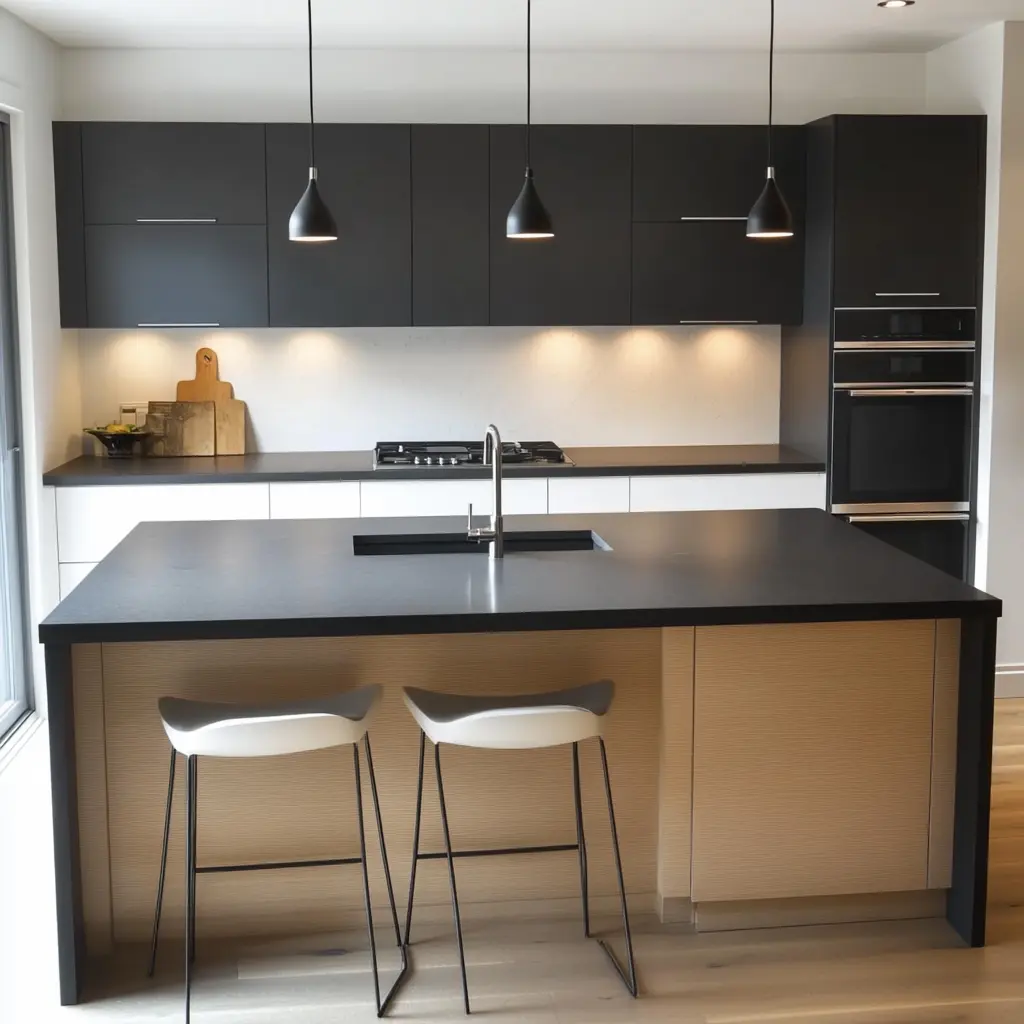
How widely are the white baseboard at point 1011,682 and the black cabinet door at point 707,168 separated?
2128 millimetres

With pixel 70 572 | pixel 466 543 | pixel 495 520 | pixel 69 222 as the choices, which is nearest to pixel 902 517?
pixel 466 543

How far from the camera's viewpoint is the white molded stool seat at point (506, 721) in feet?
9.44

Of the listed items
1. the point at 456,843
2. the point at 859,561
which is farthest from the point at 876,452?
the point at 456,843

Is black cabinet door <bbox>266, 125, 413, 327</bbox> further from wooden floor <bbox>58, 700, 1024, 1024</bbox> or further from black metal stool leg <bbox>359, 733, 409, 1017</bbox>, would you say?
wooden floor <bbox>58, 700, 1024, 1024</bbox>

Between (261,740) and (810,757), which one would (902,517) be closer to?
(810,757)

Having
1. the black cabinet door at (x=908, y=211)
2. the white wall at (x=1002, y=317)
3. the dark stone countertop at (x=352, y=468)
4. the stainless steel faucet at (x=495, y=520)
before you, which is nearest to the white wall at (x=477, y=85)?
the white wall at (x=1002, y=317)

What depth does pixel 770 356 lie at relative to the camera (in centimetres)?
609

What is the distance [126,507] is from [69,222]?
3.93ft

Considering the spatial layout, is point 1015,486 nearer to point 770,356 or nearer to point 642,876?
point 770,356

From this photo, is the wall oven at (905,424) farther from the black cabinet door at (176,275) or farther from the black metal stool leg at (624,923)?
the black metal stool leg at (624,923)

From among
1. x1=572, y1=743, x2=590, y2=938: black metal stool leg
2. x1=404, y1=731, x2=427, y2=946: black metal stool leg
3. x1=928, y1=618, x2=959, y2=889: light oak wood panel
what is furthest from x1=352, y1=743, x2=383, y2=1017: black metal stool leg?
x1=928, y1=618, x2=959, y2=889: light oak wood panel

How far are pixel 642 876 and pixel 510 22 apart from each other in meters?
3.34

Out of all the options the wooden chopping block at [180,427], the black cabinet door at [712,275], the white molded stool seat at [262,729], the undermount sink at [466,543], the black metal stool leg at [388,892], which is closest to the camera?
the white molded stool seat at [262,729]

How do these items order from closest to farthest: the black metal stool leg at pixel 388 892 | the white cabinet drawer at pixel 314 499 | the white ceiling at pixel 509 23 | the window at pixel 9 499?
the black metal stool leg at pixel 388 892, the white ceiling at pixel 509 23, the window at pixel 9 499, the white cabinet drawer at pixel 314 499
